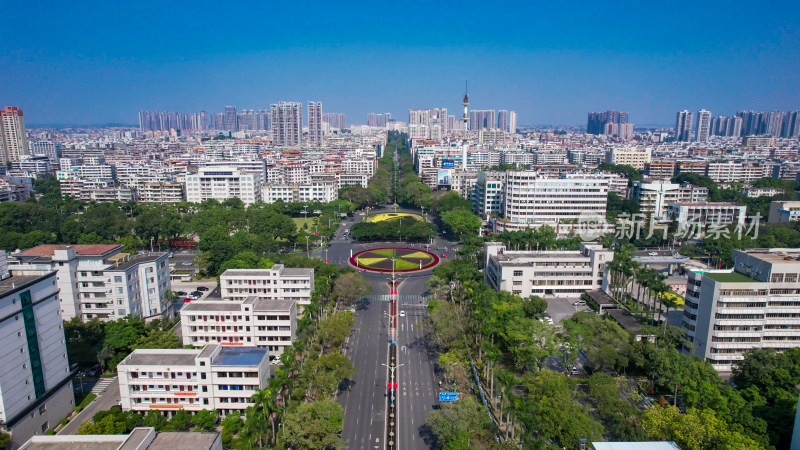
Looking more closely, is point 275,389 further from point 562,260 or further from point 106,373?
point 562,260

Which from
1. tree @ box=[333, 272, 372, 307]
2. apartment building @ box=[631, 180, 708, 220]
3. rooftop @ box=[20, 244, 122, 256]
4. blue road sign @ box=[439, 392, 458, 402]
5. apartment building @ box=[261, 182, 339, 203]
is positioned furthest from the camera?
apartment building @ box=[261, 182, 339, 203]

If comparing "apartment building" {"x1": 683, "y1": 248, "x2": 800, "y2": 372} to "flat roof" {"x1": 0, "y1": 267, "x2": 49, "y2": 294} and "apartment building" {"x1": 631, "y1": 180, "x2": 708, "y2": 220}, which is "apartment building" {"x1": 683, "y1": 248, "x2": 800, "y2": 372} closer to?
"flat roof" {"x1": 0, "y1": 267, "x2": 49, "y2": 294}

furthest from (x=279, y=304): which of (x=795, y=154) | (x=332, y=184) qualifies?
(x=795, y=154)

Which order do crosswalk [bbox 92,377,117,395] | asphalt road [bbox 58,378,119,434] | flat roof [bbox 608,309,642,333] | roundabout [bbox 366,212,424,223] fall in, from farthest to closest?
roundabout [bbox 366,212,424,223]
flat roof [bbox 608,309,642,333]
crosswalk [bbox 92,377,117,395]
asphalt road [bbox 58,378,119,434]

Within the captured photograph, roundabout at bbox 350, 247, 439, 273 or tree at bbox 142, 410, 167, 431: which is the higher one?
roundabout at bbox 350, 247, 439, 273

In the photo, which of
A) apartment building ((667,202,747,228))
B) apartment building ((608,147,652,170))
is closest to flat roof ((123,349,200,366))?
apartment building ((667,202,747,228))

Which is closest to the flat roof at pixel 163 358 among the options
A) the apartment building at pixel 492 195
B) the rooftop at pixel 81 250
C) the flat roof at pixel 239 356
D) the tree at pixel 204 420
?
the flat roof at pixel 239 356

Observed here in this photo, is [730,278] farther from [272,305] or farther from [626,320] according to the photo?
[272,305]

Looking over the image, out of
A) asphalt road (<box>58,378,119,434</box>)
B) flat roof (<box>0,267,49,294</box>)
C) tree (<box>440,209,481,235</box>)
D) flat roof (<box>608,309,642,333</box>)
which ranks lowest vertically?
asphalt road (<box>58,378,119,434</box>)
